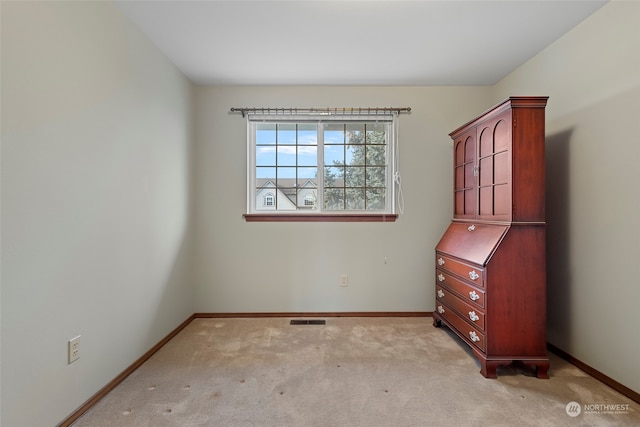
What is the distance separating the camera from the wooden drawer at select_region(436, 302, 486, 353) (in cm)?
210

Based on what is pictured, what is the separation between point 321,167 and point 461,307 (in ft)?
6.05

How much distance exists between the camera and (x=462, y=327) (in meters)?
2.35

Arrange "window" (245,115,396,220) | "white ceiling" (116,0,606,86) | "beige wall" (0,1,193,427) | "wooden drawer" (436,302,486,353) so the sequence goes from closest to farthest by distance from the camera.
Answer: "beige wall" (0,1,193,427) → "white ceiling" (116,0,606,86) → "wooden drawer" (436,302,486,353) → "window" (245,115,396,220)

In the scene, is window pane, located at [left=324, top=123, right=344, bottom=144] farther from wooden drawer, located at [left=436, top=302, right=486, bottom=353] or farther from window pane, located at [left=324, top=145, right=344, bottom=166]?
wooden drawer, located at [left=436, top=302, right=486, bottom=353]

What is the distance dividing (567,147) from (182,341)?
3394mm

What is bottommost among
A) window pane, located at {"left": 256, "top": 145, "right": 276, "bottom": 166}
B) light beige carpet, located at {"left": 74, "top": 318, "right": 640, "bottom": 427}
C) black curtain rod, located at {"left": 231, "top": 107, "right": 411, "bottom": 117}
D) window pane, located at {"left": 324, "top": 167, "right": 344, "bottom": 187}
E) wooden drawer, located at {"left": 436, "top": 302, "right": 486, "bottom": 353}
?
light beige carpet, located at {"left": 74, "top": 318, "right": 640, "bottom": 427}

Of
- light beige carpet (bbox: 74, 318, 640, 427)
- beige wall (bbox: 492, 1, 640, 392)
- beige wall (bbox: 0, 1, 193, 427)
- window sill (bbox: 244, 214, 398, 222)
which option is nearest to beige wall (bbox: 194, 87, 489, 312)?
window sill (bbox: 244, 214, 398, 222)

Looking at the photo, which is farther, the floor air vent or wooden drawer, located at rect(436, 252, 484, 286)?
the floor air vent

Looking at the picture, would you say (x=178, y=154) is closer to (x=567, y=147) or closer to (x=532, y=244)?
(x=532, y=244)

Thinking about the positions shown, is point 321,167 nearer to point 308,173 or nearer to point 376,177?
point 308,173

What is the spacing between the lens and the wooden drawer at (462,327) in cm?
210

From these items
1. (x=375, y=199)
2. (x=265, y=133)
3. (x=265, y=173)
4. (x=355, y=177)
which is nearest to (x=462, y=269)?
(x=375, y=199)

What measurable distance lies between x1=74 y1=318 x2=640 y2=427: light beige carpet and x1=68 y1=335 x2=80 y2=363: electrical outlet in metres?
0.33

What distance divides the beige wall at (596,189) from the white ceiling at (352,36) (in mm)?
238
